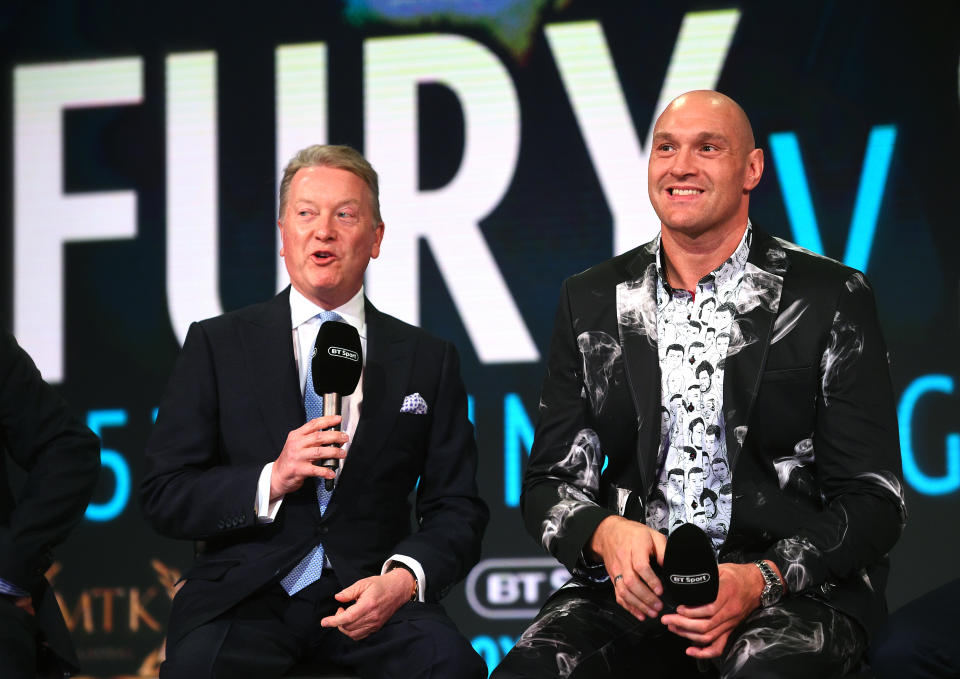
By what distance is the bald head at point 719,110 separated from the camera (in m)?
3.04

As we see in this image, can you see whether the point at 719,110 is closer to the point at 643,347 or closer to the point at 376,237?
the point at 643,347

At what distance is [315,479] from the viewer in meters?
3.13

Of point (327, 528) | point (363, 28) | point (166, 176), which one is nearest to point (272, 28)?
point (363, 28)

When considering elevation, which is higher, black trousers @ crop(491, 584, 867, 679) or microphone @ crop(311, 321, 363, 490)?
microphone @ crop(311, 321, 363, 490)

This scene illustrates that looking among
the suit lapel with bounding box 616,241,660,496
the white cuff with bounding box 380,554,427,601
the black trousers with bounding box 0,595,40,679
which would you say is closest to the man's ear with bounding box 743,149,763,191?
→ the suit lapel with bounding box 616,241,660,496

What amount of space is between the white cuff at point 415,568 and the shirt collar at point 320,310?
26.2 inches

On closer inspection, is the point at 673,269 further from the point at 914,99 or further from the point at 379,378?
the point at 914,99

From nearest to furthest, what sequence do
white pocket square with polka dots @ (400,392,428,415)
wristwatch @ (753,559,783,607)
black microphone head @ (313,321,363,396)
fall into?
wristwatch @ (753,559,783,607), black microphone head @ (313,321,363,396), white pocket square with polka dots @ (400,392,428,415)

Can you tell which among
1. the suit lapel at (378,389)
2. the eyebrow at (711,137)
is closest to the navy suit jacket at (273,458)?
the suit lapel at (378,389)

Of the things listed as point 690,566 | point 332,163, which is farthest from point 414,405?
point 690,566

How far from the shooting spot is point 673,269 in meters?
3.09

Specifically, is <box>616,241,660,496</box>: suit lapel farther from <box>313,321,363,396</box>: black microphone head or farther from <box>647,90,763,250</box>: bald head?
<box>313,321,363,396</box>: black microphone head

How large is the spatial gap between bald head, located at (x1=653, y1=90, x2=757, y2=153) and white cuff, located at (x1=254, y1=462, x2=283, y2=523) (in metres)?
1.32

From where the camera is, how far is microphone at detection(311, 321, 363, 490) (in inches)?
110
